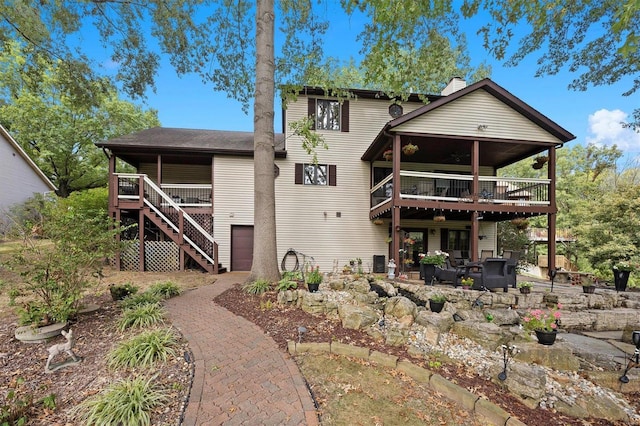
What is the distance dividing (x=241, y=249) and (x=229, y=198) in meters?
2.21

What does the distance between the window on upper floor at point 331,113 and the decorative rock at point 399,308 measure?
27.3 feet

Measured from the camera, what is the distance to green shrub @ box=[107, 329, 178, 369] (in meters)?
3.29

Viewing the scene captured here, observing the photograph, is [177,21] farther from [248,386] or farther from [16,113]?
[16,113]

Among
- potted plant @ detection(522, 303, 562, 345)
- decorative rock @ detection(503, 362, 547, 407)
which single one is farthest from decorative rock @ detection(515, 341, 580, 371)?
decorative rock @ detection(503, 362, 547, 407)

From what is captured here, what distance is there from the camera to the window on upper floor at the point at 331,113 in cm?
1174

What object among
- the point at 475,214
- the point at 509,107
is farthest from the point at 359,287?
the point at 509,107

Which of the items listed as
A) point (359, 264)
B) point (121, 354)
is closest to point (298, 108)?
point (359, 264)

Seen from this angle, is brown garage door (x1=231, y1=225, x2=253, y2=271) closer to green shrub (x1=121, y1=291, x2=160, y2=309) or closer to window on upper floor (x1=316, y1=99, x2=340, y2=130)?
green shrub (x1=121, y1=291, x2=160, y2=309)

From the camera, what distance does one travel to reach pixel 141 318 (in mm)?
4527

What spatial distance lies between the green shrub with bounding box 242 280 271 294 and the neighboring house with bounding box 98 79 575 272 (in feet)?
13.9

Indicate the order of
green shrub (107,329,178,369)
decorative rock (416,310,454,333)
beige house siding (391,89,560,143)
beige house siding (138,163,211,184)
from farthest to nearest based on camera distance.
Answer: beige house siding (138,163,211,184)
beige house siding (391,89,560,143)
decorative rock (416,310,454,333)
green shrub (107,329,178,369)

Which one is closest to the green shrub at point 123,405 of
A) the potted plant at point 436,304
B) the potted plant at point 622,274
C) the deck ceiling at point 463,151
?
the potted plant at point 436,304

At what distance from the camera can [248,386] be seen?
9.66ft

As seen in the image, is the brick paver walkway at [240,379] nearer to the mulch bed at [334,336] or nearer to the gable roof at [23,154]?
the mulch bed at [334,336]
